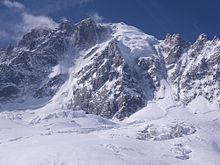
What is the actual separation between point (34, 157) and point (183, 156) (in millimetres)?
43816

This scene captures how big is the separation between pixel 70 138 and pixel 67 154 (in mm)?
26333

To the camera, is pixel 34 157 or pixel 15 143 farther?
pixel 15 143

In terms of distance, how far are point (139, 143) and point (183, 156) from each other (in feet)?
50.0

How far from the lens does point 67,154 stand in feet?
559

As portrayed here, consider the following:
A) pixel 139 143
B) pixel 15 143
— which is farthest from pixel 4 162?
pixel 139 143

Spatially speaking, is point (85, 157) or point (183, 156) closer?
point (85, 157)

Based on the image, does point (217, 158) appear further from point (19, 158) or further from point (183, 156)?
point (19, 158)

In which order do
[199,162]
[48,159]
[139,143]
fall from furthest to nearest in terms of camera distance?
[139,143]
[199,162]
[48,159]

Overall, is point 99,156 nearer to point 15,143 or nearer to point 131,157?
point 131,157

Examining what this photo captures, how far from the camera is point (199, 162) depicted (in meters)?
180

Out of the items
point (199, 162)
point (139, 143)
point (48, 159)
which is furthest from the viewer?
point (139, 143)

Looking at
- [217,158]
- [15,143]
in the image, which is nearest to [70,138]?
[15,143]

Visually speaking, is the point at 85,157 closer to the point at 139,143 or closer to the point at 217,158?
the point at 139,143

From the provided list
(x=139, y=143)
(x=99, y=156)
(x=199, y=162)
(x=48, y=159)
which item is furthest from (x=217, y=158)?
(x=48, y=159)
